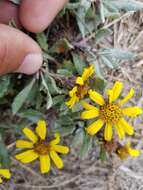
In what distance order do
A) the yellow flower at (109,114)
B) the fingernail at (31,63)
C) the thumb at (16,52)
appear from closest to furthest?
the thumb at (16,52)
the fingernail at (31,63)
the yellow flower at (109,114)

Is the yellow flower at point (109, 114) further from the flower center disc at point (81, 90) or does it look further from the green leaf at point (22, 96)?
the green leaf at point (22, 96)

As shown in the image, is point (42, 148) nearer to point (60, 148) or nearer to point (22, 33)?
point (60, 148)

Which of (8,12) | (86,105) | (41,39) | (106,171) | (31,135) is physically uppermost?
(8,12)

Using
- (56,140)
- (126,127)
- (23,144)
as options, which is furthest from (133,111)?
(23,144)

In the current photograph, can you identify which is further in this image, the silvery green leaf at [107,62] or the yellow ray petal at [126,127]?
the silvery green leaf at [107,62]

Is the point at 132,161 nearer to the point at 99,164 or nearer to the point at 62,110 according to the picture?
the point at 99,164

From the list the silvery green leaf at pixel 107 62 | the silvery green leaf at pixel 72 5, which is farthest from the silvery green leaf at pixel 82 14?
the silvery green leaf at pixel 107 62

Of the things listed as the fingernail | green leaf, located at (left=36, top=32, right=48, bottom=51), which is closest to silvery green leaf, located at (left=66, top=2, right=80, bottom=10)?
green leaf, located at (left=36, top=32, right=48, bottom=51)
